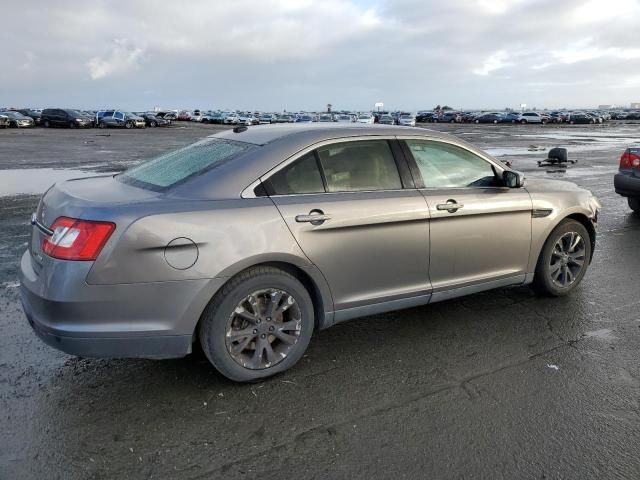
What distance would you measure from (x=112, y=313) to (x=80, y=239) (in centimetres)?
45

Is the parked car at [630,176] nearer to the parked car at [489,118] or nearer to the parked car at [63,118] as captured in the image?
the parked car at [63,118]

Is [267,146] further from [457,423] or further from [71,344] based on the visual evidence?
[457,423]

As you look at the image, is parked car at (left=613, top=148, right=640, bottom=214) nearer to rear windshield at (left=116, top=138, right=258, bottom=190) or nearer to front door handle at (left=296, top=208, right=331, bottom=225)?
front door handle at (left=296, top=208, right=331, bottom=225)

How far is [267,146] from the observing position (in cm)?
366

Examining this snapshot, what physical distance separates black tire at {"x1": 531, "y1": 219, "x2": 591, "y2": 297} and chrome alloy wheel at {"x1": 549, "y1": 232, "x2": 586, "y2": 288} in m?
0.03

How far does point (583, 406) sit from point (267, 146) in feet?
8.50

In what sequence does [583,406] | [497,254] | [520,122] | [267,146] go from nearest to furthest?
[583,406] → [267,146] → [497,254] → [520,122]

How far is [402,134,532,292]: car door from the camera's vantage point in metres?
4.13

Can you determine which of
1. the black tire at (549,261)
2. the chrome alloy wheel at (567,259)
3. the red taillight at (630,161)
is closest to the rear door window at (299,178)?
the black tire at (549,261)

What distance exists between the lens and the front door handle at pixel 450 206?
4.08 metres

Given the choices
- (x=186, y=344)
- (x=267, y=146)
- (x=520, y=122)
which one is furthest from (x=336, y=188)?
(x=520, y=122)

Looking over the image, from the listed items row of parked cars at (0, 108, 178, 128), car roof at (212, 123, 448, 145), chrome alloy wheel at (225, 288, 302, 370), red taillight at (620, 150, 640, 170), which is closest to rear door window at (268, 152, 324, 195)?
car roof at (212, 123, 448, 145)

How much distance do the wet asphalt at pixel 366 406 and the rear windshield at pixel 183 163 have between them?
1.28 meters

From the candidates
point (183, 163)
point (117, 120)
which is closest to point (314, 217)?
point (183, 163)
